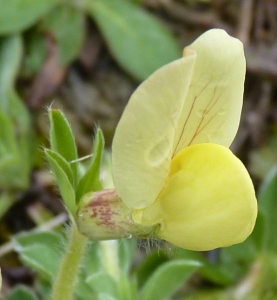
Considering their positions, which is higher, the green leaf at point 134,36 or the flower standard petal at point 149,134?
the flower standard petal at point 149,134

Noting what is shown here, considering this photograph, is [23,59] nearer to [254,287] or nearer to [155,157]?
[254,287]

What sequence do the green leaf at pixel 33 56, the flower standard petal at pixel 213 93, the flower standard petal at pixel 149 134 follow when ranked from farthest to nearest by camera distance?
the green leaf at pixel 33 56 < the flower standard petal at pixel 213 93 < the flower standard petal at pixel 149 134

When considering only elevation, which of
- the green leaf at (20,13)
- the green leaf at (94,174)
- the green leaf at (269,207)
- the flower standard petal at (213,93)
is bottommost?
the green leaf at (269,207)

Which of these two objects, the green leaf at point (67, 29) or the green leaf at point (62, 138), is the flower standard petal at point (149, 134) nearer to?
the green leaf at point (62, 138)

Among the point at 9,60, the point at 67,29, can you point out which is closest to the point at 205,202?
the point at 9,60

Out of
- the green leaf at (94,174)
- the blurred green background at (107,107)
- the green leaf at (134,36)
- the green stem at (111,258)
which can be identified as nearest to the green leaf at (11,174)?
the blurred green background at (107,107)

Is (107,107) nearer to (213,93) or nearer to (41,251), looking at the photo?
(41,251)
